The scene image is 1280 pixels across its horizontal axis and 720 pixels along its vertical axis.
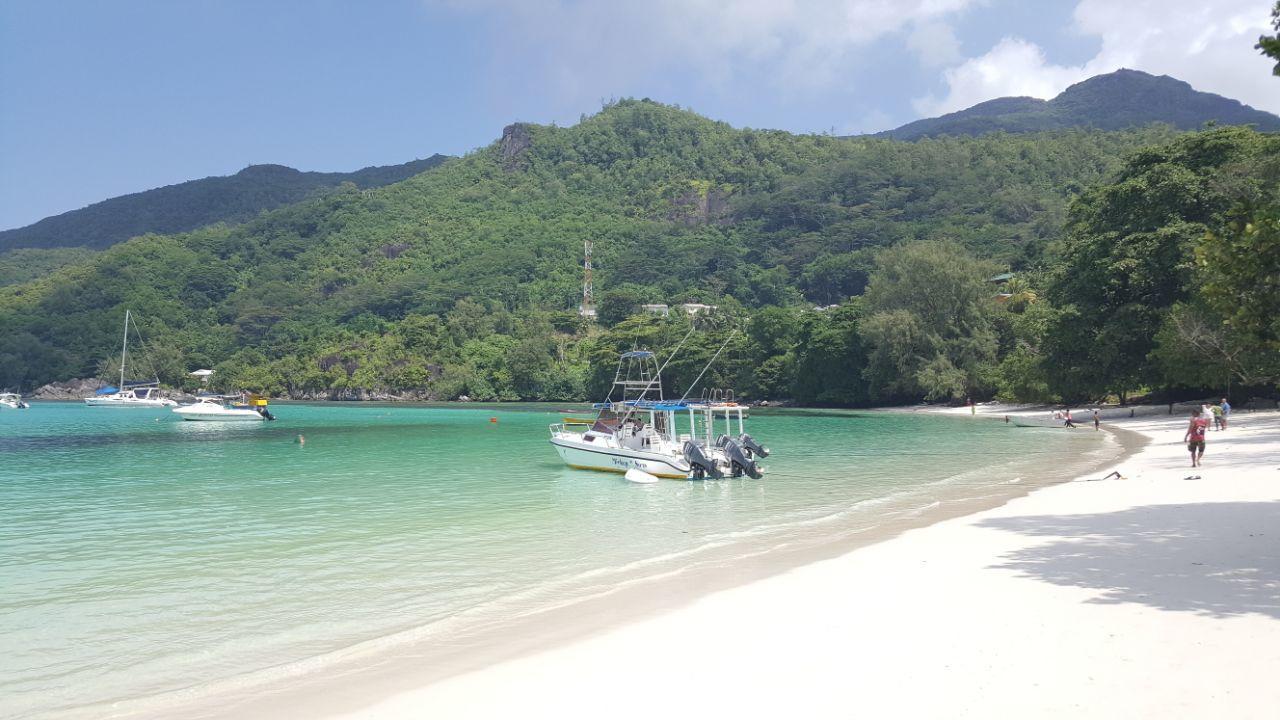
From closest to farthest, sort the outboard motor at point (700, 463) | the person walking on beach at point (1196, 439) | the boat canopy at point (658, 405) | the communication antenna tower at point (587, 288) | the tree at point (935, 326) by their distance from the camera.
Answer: the person walking on beach at point (1196, 439) < the outboard motor at point (700, 463) < the boat canopy at point (658, 405) < the tree at point (935, 326) < the communication antenna tower at point (587, 288)

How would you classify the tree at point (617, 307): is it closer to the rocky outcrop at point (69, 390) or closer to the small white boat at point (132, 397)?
the small white boat at point (132, 397)

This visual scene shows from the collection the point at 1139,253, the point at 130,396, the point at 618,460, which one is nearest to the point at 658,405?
the point at 618,460

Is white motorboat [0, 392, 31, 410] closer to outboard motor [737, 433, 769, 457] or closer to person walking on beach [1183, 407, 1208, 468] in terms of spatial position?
outboard motor [737, 433, 769, 457]

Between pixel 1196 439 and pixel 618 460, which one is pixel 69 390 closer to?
pixel 618 460

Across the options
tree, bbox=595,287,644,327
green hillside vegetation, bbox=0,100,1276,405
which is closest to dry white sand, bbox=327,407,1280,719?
green hillside vegetation, bbox=0,100,1276,405

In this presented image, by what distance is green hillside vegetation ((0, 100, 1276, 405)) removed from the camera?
172ft

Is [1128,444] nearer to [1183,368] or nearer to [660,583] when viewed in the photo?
[1183,368]

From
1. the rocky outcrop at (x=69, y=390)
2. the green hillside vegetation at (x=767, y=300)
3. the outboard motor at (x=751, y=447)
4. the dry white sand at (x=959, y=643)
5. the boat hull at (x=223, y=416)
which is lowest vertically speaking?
the dry white sand at (x=959, y=643)

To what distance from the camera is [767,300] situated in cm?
16712

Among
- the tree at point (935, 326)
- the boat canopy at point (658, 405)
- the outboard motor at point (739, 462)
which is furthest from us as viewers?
the tree at point (935, 326)

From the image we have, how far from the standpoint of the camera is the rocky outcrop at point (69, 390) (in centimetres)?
15462

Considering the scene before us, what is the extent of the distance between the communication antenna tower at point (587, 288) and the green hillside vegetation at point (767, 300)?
2769 mm

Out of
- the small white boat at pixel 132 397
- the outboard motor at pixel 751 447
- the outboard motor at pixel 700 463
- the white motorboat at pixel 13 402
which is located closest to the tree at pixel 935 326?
the outboard motor at pixel 751 447

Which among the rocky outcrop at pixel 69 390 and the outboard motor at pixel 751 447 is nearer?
the outboard motor at pixel 751 447
